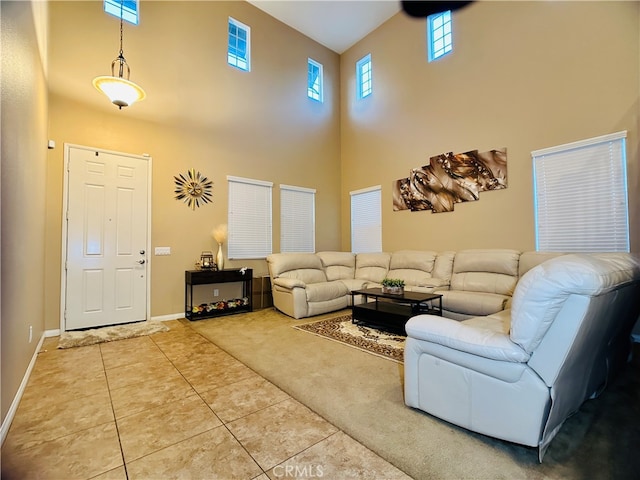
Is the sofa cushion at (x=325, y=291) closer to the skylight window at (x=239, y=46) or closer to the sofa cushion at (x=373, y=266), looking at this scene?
the sofa cushion at (x=373, y=266)

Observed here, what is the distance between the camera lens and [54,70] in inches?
153

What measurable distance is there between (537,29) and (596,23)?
68cm

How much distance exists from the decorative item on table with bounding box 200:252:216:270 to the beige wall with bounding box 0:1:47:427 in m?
1.98

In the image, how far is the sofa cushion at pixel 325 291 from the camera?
4663mm

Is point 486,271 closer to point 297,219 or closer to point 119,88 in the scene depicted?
point 297,219

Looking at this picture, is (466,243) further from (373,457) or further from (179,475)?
(179,475)

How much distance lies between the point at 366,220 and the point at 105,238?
479cm

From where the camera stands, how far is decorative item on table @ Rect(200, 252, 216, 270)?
4.86 meters

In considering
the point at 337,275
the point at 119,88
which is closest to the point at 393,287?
the point at 337,275

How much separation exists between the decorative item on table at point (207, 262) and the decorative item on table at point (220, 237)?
104mm

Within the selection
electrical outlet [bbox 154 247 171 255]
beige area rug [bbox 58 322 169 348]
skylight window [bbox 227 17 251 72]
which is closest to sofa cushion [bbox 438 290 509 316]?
beige area rug [bbox 58 322 169 348]

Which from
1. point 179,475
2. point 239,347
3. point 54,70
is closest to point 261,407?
point 179,475

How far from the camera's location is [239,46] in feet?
18.7

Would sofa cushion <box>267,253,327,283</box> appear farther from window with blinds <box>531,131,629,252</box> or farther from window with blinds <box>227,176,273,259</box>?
window with blinds <box>531,131,629,252</box>
